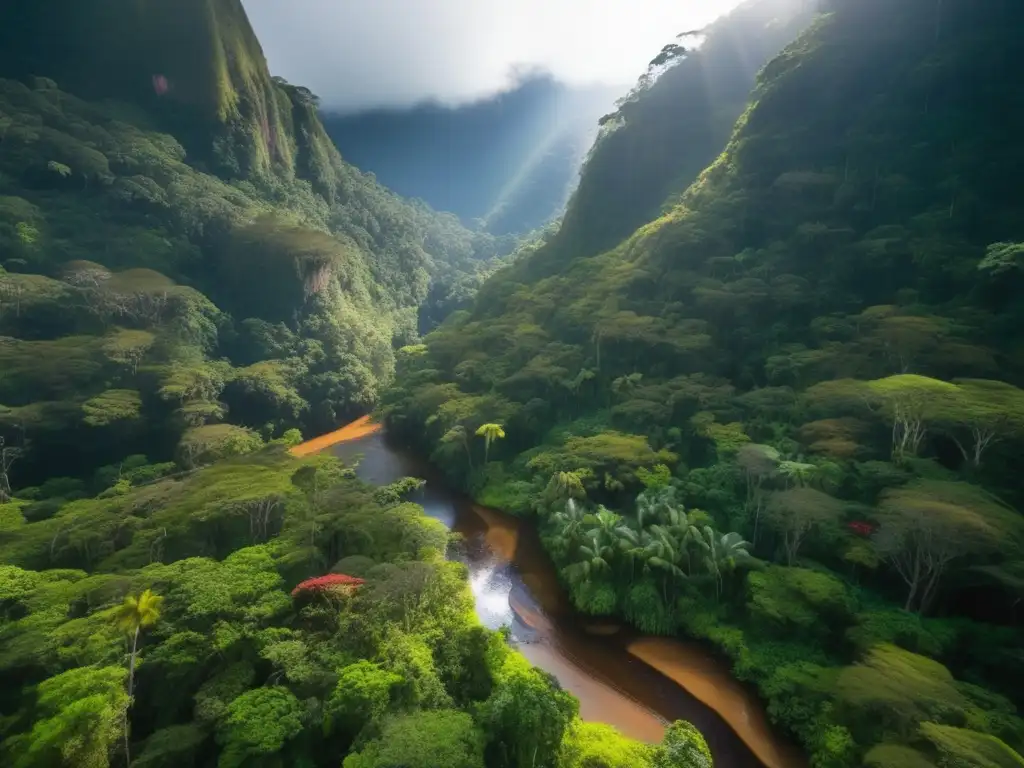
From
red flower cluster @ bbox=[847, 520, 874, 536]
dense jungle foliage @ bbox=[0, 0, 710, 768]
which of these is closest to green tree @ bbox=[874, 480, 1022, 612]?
red flower cluster @ bbox=[847, 520, 874, 536]

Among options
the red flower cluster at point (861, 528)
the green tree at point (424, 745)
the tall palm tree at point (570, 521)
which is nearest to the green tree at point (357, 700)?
the green tree at point (424, 745)

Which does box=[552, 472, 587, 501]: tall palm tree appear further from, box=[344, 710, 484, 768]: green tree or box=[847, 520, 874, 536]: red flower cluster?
box=[344, 710, 484, 768]: green tree

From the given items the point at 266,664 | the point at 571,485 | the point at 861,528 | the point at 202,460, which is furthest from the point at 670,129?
the point at 266,664

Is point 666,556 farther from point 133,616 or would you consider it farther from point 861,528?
point 133,616

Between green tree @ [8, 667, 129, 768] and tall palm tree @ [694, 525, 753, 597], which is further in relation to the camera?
tall palm tree @ [694, 525, 753, 597]

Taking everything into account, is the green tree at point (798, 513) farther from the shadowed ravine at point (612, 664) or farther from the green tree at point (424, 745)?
the green tree at point (424, 745)

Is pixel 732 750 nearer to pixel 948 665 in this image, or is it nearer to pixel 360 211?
pixel 948 665

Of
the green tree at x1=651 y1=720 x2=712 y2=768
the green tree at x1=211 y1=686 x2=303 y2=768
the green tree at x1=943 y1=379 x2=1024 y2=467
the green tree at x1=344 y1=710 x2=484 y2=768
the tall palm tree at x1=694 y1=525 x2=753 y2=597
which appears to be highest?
the green tree at x1=943 y1=379 x2=1024 y2=467

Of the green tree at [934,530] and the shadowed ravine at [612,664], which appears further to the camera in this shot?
the shadowed ravine at [612,664]

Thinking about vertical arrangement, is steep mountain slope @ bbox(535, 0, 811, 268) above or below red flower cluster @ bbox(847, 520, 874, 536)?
above
